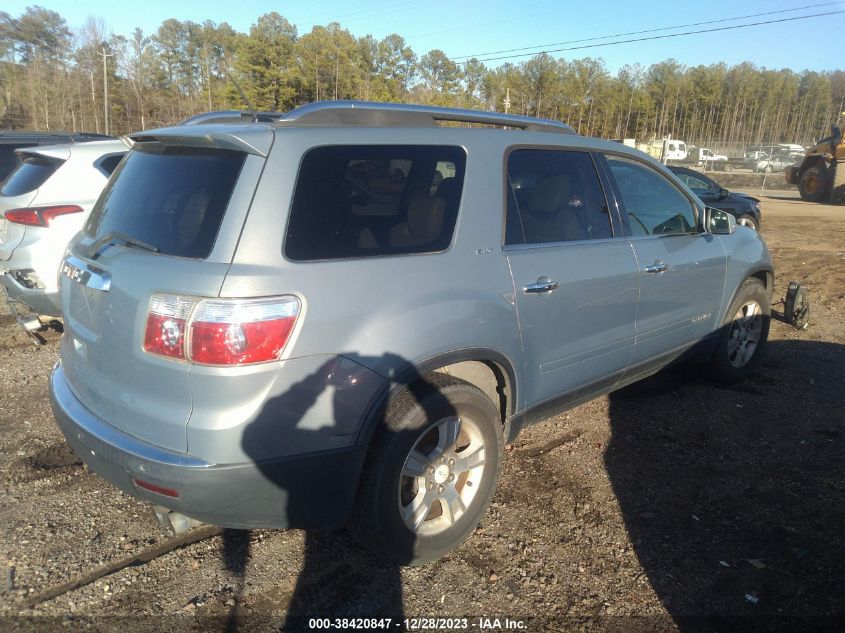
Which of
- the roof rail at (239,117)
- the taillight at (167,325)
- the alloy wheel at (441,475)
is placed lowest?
the alloy wheel at (441,475)

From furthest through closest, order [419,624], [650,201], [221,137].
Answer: [650,201] < [419,624] < [221,137]

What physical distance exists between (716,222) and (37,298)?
17.1ft

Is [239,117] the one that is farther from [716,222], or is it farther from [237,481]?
[716,222]

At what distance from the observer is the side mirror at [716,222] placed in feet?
14.4

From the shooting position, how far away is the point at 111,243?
103 inches

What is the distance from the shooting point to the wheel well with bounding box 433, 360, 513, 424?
2.90 metres

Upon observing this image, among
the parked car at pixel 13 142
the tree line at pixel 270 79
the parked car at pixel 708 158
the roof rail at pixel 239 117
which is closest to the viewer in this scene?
the roof rail at pixel 239 117

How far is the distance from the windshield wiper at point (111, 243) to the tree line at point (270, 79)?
27196 millimetres

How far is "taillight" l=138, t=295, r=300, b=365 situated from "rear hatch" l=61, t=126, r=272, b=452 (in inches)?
2.0

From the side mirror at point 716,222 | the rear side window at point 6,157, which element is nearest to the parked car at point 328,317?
the side mirror at point 716,222

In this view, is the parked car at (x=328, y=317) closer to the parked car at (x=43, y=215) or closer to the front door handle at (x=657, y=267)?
the front door handle at (x=657, y=267)

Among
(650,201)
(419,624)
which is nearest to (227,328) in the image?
(419,624)

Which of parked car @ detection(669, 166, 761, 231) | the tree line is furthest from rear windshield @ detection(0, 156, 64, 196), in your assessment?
the tree line

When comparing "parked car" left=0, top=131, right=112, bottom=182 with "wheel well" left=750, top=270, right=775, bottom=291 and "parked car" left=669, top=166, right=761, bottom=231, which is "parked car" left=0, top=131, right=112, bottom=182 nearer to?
Result: "wheel well" left=750, top=270, right=775, bottom=291
